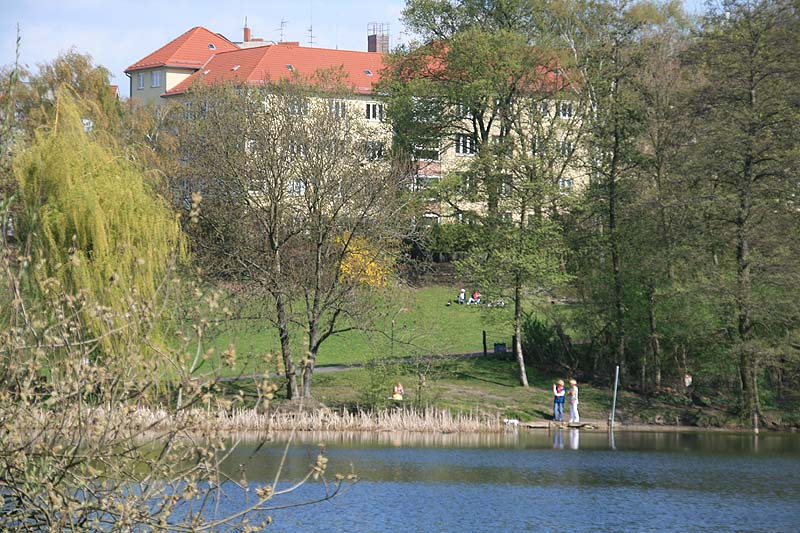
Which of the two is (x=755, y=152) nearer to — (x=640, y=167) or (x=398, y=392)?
(x=640, y=167)

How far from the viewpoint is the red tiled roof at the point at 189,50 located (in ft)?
299

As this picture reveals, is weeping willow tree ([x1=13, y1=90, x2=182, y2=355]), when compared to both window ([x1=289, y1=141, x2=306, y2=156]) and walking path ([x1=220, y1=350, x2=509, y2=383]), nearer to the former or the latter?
walking path ([x1=220, y1=350, x2=509, y2=383])

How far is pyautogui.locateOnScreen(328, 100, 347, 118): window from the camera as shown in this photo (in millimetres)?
35681

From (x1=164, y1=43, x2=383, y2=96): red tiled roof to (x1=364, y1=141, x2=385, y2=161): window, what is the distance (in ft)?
137

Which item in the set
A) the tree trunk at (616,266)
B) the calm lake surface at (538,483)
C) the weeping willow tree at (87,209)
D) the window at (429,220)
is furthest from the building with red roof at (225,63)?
the weeping willow tree at (87,209)

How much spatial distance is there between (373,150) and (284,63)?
4701 centimetres

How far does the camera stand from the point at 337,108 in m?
37.3

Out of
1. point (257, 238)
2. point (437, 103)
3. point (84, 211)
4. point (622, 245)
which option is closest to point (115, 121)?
point (437, 103)

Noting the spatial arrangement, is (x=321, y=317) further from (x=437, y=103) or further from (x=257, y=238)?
(x=437, y=103)

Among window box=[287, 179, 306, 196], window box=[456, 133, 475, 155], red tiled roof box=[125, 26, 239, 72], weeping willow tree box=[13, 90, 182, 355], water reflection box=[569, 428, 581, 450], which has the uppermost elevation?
red tiled roof box=[125, 26, 239, 72]

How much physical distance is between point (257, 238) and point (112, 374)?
25382 mm

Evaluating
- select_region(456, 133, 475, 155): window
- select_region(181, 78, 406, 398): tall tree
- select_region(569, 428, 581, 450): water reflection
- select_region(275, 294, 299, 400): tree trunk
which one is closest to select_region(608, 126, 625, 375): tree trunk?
select_region(569, 428, 581, 450): water reflection

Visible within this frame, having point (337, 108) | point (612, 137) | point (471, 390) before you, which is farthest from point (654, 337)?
point (337, 108)

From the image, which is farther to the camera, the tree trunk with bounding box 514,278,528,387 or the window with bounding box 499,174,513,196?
the window with bounding box 499,174,513,196
